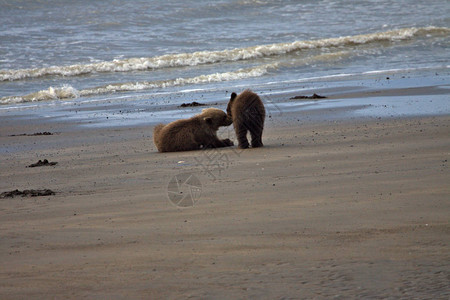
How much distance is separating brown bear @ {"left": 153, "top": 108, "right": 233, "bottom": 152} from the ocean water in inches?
124

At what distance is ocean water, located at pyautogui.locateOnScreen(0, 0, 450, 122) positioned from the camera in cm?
1984

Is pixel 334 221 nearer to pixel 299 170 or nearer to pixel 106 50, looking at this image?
pixel 299 170

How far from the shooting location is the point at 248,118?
9.79m

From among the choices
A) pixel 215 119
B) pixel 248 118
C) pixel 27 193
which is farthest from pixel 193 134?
pixel 27 193

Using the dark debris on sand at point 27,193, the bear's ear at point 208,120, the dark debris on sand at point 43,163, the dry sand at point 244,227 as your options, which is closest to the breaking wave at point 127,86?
the bear's ear at point 208,120

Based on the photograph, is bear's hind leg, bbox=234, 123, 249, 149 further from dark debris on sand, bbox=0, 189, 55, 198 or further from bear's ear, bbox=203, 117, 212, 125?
dark debris on sand, bbox=0, 189, 55, 198

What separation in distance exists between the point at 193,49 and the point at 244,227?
25561 millimetres

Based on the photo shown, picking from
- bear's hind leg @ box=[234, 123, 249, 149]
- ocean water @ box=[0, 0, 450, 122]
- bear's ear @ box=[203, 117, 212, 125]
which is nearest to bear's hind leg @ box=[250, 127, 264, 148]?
bear's hind leg @ box=[234, 123, 249, 149]

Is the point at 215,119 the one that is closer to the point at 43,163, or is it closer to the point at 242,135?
the point at 242,135

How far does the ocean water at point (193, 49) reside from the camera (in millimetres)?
19844

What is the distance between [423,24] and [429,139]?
86.6 ft

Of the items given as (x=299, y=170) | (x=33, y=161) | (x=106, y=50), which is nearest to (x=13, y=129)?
(x=33, y=161)

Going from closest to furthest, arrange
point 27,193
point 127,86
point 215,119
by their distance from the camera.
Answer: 1. point 27,193
2. point 215,119
3. point 127,86

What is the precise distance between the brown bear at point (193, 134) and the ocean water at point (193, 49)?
124 inches
